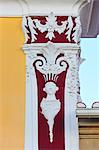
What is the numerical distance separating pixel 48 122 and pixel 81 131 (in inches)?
14.3

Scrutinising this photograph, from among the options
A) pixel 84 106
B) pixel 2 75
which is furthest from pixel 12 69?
pixel 84 106

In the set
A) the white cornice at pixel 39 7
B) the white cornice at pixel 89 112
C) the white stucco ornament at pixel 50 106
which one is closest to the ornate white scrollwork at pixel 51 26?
the white cornice at pixel 39 7

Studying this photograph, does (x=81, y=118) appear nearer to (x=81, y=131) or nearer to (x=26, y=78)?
(x=81, y=131)

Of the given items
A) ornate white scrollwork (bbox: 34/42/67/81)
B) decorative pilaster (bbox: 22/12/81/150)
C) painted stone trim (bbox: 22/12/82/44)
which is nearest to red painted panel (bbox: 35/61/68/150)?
decorative pilaster (bbox: 22/12/81/150)

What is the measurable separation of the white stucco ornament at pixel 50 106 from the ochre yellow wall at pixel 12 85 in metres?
0.24

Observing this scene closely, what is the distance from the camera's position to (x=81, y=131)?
536 cm

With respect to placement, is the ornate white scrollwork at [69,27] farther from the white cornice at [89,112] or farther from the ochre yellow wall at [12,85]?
the white cornice at [89,112]

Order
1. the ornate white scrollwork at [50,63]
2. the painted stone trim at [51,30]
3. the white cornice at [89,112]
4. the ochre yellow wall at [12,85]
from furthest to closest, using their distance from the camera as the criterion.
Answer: the painted stone trim at [51,30]
the ornate white scrollwork at [50,63]
the ochre yellow wall at [12,85]
the white cornice at [89,112]

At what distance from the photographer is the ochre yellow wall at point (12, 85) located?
17.4 ft

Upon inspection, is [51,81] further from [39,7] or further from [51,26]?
[39,7]

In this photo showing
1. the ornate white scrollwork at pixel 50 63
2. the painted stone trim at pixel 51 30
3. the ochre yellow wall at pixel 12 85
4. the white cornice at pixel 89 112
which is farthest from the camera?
the painted stone trim at pixel 51 30

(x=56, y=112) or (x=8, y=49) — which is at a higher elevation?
(x=8, y=49)

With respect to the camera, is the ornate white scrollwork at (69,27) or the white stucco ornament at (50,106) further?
the ornate white scrollwork at (69,27)

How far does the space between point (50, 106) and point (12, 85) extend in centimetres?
48
